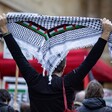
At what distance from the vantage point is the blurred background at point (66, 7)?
58.4ft

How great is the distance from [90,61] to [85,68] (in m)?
0.08

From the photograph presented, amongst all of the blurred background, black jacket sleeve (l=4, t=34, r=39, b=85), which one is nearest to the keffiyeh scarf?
black jacket sleeve (l=4, t=34, r=39, b=85)

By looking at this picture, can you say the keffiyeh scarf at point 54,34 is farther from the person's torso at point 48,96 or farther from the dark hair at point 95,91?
the dark hair at point 95,91

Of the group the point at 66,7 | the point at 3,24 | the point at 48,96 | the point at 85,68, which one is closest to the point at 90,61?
the point at 85,68

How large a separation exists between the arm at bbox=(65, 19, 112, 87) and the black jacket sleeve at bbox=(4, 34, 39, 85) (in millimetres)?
325

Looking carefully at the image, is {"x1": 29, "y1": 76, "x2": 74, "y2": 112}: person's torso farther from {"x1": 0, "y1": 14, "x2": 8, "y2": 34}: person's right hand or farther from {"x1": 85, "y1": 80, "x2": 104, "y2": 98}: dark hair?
{"x1": 85, "y1": 80, "x2": 104, "y2": 98}: dark hair

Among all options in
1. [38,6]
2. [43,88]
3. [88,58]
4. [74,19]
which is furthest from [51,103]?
[38,6]

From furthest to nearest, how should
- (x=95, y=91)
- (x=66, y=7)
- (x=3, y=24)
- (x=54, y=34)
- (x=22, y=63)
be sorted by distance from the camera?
(x=66, y=7) → (x=95, y=91) → (x=54, y=34) → (x=3, y=24) → (x=22, y=63)

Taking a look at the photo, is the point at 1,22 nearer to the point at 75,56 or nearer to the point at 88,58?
the point at 88,58

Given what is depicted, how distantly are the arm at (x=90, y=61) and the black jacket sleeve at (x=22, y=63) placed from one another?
33cm

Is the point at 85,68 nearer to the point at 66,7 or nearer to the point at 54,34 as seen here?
the point at 54,34

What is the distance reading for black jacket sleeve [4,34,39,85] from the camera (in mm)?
5035

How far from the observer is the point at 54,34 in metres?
5.32

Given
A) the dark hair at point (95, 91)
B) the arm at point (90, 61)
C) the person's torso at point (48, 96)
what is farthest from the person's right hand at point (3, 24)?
the dark hair at point (95, 91)
